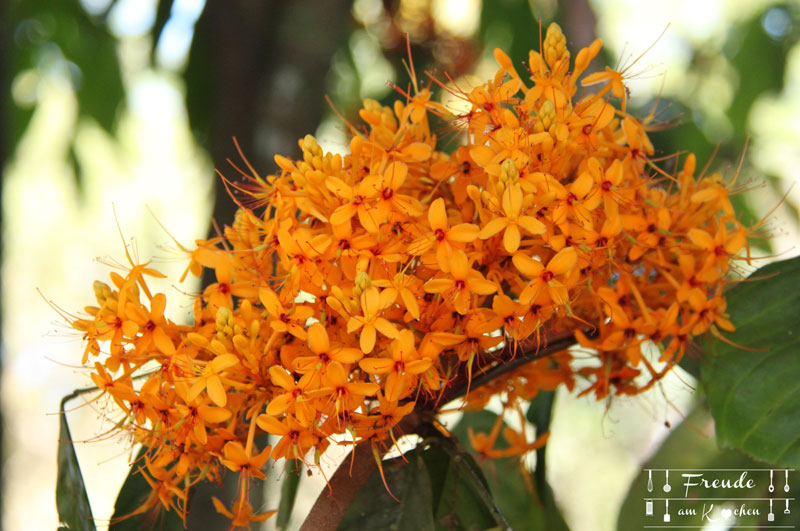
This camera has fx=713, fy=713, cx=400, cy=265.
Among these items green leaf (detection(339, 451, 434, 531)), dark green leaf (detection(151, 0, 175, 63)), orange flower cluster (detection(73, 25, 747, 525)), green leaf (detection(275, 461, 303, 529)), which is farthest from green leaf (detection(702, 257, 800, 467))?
dark green leaf (detection(151, 0, 175, 63))

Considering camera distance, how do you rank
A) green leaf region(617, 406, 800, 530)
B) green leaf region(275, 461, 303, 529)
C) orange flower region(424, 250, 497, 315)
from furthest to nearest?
green leaf region(617, 406, 800, 530) < green leaf region(275, 461, 303, 529) < orange flower region(424, 250, 497, 315)

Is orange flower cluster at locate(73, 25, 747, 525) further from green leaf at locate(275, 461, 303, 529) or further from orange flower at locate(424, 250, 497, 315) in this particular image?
green leaf at locate(275, 461, 303, 529)

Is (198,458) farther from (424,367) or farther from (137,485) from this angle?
(424,367)

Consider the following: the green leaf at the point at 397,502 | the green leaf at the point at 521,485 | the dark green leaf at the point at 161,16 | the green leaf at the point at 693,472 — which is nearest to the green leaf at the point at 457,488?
the green leaf at the point at 397,502

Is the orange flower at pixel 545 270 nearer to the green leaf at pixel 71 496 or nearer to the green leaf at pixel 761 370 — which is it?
the green leaf at pixel 761 370

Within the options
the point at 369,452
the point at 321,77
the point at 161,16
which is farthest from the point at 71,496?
the point at 161,16

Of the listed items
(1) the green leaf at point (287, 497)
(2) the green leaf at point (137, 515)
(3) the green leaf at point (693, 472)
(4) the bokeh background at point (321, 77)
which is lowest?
(2) the green leaf at point (137, 515)
